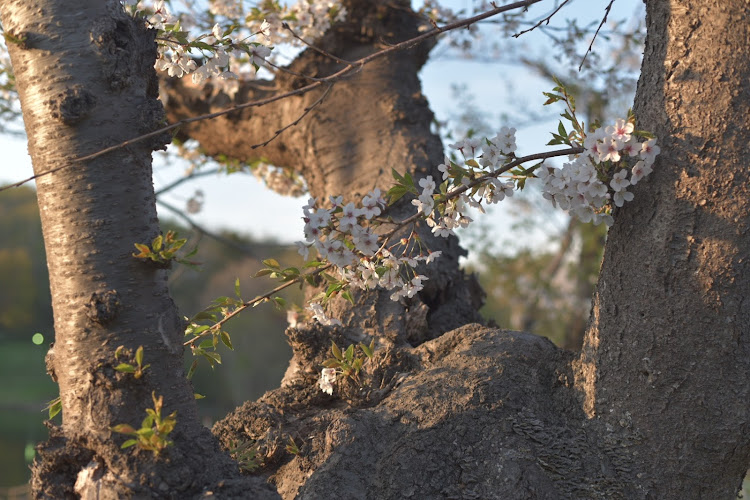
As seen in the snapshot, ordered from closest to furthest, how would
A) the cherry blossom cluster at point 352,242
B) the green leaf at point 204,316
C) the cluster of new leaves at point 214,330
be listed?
the cherry blossom cluster at point 352,242 → the green leaf at point 204,316 → the cluster of new leaves at point 214,330

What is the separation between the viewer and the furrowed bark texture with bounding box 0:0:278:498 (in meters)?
1.57

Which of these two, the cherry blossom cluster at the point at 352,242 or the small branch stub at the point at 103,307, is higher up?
the cherry blossom cluster at the point at 352,242

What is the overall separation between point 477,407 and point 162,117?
4.00ft

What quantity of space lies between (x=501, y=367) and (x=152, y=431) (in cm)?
102

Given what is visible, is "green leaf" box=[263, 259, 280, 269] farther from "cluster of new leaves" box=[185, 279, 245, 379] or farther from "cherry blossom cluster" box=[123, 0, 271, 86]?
"cherry blossom cluster" box=[123, 0, 271, 86]

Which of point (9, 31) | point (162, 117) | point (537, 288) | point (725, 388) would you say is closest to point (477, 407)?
point (725, 388)

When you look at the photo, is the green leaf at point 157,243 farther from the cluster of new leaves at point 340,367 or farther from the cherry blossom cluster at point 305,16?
the cherry blossom cluster at point 305,16

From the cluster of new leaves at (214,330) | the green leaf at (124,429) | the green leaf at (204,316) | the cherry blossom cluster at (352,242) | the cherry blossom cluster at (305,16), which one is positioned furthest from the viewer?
the cherry blossom cluster at (305,16)

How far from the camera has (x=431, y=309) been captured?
8.98 feet

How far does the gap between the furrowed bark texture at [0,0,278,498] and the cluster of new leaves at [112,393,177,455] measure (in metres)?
0.06

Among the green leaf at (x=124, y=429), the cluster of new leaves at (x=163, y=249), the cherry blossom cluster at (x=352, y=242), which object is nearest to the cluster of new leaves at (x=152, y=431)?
the green leaf at (x=124, y=429)

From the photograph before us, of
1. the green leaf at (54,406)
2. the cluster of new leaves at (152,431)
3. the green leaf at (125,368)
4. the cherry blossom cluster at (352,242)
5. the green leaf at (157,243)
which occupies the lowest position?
the cluster of new leaves at (152,431)

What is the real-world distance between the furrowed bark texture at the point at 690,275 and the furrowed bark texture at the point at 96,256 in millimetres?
1155

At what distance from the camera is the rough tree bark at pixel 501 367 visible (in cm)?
161
